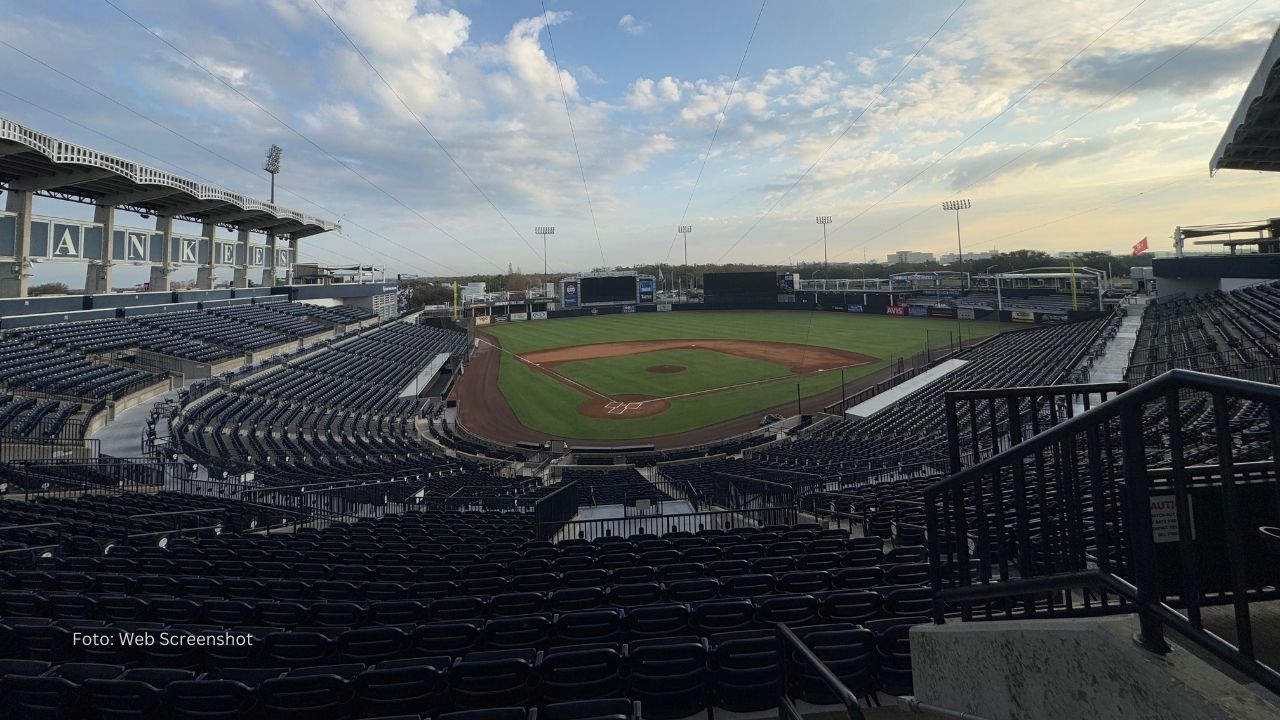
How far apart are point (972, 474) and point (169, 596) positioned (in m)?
8.49

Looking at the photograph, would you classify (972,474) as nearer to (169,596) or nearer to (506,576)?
(506,576)

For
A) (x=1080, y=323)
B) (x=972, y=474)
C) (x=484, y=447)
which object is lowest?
(x=484, y=447)

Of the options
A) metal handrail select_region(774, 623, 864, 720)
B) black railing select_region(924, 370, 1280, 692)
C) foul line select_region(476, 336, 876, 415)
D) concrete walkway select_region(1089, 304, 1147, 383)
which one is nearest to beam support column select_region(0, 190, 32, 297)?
foul line select_region(476, 336, 876, 415)

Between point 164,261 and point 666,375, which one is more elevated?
point 164,261

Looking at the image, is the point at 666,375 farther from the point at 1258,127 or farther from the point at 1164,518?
the point at 1164,518

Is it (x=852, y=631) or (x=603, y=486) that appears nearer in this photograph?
(x=852, y=631)

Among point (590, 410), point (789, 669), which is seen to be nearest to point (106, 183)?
point (590, 410)

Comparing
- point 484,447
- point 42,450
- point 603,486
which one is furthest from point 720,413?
point 42,450

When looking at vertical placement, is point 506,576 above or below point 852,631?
below

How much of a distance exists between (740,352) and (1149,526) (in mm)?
57348

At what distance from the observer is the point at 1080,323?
5325 centimetres

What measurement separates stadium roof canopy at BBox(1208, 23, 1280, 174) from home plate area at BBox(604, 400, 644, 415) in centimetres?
3058

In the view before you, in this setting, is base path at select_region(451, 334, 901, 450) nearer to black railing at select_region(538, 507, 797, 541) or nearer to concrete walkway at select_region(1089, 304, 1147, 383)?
concrete walkway at select_region(1089, 304, 1147, 383)

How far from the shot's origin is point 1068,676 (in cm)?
266
